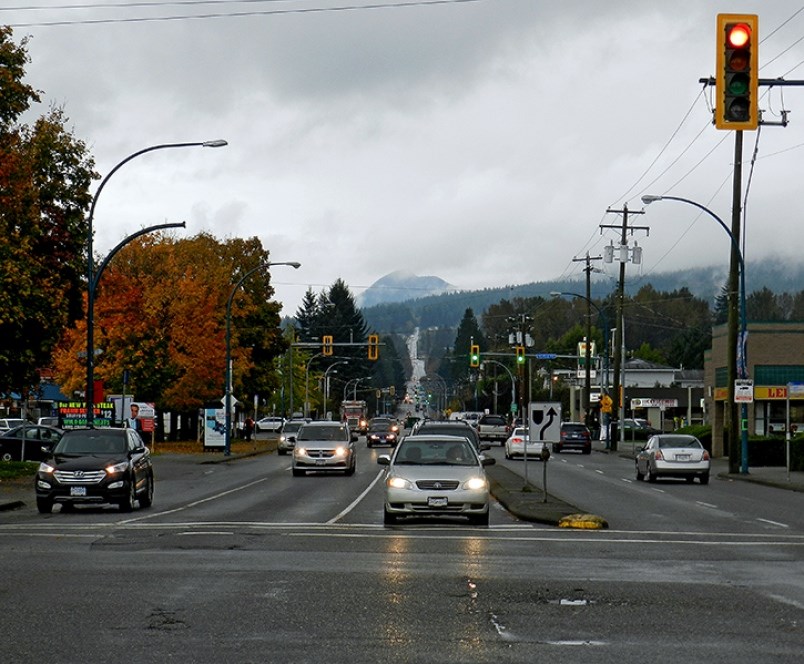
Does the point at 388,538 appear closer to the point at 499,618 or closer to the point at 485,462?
the point at 485,462

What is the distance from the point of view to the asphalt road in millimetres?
10102

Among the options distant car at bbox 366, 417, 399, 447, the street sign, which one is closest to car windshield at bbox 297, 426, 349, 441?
the street sign

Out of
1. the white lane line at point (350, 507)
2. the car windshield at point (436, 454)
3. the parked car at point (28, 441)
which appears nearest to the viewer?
the car windshield at point (436, 454)

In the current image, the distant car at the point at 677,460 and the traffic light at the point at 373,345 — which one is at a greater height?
the traffic light at the point at 373,345

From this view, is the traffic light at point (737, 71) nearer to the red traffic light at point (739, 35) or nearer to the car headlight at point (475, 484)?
the red traffic light at point (739, 35)

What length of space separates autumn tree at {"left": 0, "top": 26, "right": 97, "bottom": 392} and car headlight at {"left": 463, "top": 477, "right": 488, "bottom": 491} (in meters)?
19.6

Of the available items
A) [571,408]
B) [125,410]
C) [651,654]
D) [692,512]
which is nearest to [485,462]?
[692,512]

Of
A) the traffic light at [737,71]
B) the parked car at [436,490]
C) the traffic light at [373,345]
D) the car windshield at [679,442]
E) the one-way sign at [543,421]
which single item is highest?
the traffic light at [737,71]

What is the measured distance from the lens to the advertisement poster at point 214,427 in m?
67.2

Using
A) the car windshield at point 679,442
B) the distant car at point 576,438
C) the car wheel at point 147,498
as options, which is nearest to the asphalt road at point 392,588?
the car wheel at point 147,498

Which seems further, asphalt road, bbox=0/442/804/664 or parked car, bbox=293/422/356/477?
parked car, bbox=293/422/356/477

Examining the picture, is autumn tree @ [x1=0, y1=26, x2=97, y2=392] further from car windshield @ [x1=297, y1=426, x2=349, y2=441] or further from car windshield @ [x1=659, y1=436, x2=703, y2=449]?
car windshield @ [x1=659, y1=436, x2=703, y2=449]

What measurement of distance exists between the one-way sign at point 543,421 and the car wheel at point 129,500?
804 centimetres

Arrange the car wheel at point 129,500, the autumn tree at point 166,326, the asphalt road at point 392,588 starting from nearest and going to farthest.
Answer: the asphalt road at point 392,588 → the car wheel at point 129,500 → the autumn tree at point 166,326
